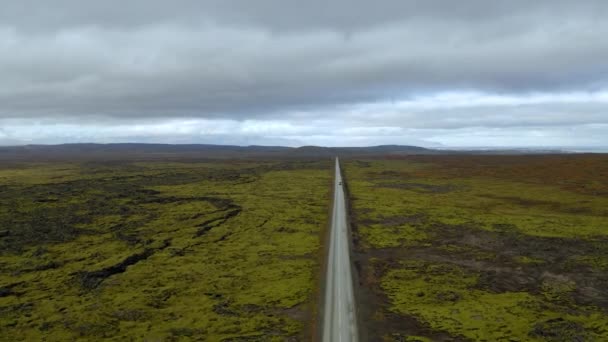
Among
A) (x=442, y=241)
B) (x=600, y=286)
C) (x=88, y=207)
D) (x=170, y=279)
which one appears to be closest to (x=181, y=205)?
(x=88, y=207)

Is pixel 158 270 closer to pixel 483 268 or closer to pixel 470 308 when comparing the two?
pixel 470 308

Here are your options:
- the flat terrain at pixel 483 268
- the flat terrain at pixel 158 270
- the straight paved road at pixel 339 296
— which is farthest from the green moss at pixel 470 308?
the flat terrain at pixel 158 270

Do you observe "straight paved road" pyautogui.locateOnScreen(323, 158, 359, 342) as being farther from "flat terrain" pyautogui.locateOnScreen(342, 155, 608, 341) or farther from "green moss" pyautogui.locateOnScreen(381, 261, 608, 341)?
"green moss" pyautogui.locateOnScreen(381, 261, 608, 341)

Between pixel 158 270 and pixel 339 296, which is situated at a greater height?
pixel 339 296

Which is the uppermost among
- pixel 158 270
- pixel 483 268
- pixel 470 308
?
pixel 483 268

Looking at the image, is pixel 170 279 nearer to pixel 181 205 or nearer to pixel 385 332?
pixel 385 332

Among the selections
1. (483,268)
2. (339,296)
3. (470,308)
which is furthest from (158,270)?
(483,268)
